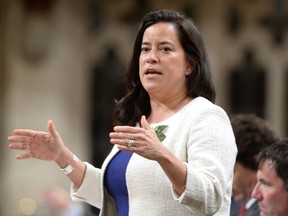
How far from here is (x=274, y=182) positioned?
10.3ft

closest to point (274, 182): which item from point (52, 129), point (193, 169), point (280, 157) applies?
point (280, 157)

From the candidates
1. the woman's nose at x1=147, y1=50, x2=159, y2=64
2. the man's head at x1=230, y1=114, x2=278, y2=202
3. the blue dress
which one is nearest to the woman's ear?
the woman's nose at x1=147, y1=50, x2=159, y2=64

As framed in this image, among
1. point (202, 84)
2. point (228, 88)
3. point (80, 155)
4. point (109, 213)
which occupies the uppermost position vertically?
point (202, 84)

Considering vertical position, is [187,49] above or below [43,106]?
above

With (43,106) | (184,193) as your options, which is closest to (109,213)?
(184,193)

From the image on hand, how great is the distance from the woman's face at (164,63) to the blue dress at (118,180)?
0.22 m

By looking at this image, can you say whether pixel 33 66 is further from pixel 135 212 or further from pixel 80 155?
pixel 135 212

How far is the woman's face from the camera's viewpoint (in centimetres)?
286

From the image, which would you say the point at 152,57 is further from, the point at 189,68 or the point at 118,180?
the point at 118,180

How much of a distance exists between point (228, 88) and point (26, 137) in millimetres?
6685

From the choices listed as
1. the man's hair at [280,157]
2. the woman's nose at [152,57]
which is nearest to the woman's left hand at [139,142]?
the woman's nose at [152,57]

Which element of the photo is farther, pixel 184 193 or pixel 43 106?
pixel 43 106

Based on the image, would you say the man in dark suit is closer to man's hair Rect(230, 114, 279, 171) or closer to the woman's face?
man's hair Rect(230, 114, 279, 171)

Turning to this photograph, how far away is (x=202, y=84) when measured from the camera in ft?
9.59
